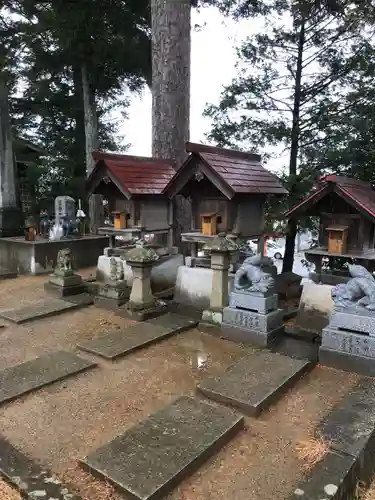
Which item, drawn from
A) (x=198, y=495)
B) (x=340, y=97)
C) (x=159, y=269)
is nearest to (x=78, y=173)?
(x=159, y=269)

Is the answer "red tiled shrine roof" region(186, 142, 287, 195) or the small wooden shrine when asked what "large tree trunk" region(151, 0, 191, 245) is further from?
"red tiled shrine roof" region(186, 142, 287, 195)

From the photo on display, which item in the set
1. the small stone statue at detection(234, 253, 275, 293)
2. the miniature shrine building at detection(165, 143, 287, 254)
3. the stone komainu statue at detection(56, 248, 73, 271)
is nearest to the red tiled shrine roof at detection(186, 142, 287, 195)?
the miniature shrine building at detection(165, 143, 287, 254)

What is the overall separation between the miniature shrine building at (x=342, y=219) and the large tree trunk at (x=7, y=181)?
847 centimetres

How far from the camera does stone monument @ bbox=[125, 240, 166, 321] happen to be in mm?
5875

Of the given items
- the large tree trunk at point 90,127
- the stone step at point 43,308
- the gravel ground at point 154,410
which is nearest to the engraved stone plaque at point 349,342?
the gravel ground at point 154,410

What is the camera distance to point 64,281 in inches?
279

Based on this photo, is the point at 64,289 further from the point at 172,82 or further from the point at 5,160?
the point at 5,160

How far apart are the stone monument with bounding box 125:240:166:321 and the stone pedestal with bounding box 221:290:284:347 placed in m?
1.34

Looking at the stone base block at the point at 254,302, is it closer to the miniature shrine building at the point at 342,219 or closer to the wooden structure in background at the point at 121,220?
the miniature shrine building at the point at 342,219

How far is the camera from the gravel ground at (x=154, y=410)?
2.58 m

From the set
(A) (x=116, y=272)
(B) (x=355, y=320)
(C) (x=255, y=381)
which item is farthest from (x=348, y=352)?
(A) (x=116, y=272)

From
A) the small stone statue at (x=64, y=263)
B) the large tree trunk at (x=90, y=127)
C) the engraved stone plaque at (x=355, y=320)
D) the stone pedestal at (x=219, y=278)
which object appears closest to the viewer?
the engraved stone plaque at (x=355, y=320)

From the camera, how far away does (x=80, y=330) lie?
18.0ft

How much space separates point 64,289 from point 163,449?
480cm
